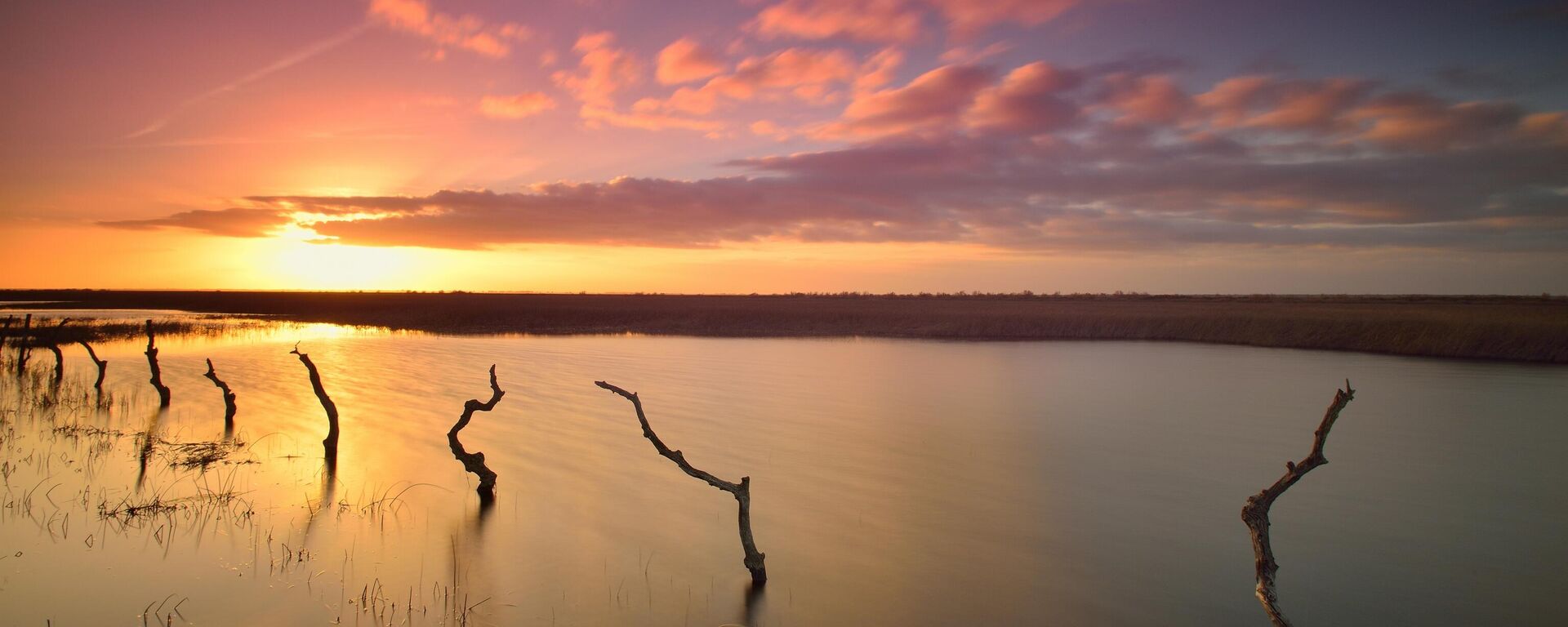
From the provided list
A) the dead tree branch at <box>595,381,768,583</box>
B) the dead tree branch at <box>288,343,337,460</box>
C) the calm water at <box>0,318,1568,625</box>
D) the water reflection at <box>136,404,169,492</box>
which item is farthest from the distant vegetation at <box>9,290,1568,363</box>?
the dead tree branch at <box>595,381,768,583</box>

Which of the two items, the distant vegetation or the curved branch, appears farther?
the distant vegetation

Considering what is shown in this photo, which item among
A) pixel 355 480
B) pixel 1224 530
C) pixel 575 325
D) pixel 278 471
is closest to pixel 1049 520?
pixel 1224 530

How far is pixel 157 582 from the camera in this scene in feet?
25.5

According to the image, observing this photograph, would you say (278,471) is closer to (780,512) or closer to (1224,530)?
(780,512)

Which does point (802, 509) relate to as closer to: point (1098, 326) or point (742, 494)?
point (742, 494)

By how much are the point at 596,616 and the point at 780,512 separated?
12.7 feet

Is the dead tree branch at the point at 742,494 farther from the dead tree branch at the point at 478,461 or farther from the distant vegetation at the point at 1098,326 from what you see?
the distant vegetation at the point at 1098,326

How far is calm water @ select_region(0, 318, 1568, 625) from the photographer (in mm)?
7828

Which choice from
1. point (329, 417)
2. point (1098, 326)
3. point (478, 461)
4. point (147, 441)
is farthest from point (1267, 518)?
point (1098, 326)

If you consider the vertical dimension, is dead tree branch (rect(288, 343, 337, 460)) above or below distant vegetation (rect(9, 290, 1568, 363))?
below

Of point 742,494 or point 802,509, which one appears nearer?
point 742,494

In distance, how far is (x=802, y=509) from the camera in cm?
1116

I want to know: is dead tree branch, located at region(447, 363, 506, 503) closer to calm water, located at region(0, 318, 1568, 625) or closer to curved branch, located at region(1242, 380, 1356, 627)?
calm water, located at region(0, 318, 1568, 625)

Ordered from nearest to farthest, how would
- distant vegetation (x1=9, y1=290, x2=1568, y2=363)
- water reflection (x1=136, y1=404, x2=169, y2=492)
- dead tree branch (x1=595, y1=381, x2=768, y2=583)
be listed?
dead tree branch (x1=595, y1=381, x2=768, y2=583), water reflection (x1=136, y1=404, x2=169, y2=492), distant vegetation (x1=9, y1=290, x2=1568, y2=363)
